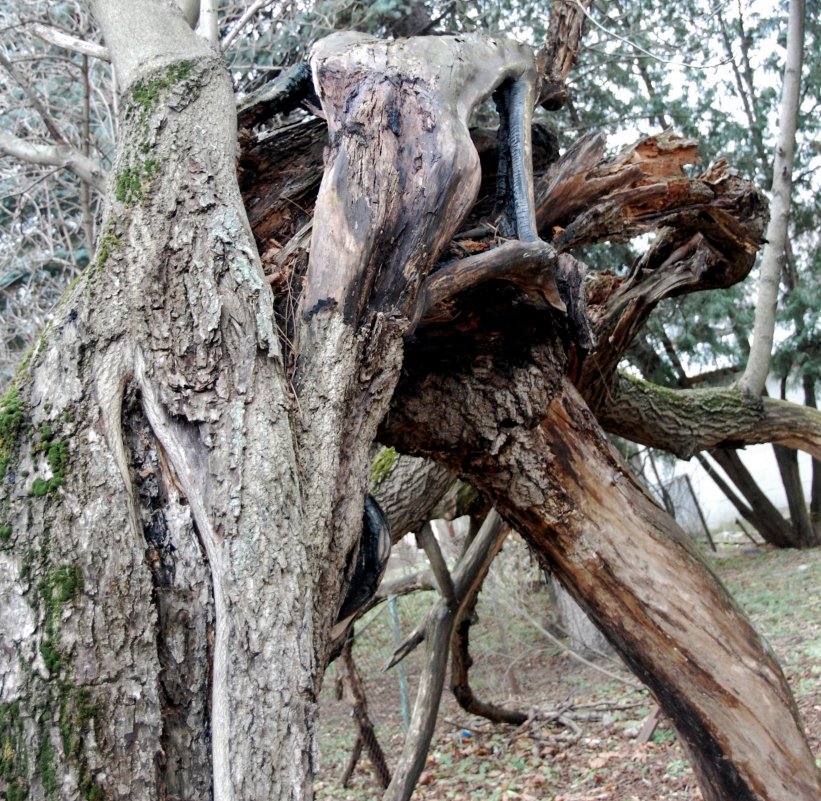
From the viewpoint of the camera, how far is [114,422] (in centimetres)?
195

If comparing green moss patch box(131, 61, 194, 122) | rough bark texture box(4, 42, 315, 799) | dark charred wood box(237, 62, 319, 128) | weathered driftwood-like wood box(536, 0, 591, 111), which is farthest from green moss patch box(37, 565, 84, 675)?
weathered driftwood-like wood box(536, 0, 591, 111)

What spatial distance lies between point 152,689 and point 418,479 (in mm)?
3069

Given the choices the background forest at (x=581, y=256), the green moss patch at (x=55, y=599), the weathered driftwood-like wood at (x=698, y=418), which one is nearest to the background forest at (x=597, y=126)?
the background forest at (x=581, y=256)

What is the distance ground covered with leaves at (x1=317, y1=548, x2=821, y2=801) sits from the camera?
5438 millimetres

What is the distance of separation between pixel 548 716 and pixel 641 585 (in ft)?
11.9

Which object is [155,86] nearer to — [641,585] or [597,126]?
[641,585]

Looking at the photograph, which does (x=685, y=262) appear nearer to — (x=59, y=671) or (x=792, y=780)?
(x=792, y=780)

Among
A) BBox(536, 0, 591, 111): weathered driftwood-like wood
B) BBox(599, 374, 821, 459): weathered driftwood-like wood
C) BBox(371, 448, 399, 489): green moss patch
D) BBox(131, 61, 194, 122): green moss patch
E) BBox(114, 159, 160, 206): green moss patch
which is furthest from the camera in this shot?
BBox(599, 374, 821, 459): weathered driftwood-like wood

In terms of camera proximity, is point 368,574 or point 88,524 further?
point 368,574

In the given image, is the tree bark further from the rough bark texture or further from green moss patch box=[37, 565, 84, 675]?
green moss patch box=[37, 565, 84, 675]

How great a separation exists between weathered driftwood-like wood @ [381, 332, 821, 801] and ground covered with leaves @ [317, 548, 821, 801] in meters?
1.46

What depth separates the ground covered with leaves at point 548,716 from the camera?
5.44 meters

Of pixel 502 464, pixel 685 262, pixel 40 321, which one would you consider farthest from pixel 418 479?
pixel 40 321

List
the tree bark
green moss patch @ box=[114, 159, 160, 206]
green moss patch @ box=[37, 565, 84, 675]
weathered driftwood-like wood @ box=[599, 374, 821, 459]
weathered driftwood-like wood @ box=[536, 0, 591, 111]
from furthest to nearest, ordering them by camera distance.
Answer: the tree bark < weathered driftwood-like wood @ box=[599, 374, 821, 459] < weathered driftwood-like wood @ box=[536, 0, 591, 111] < green moss patch @ box=[114, 159, 160, 206] < green moss patch @ box=[37, 565, 84, 675]
